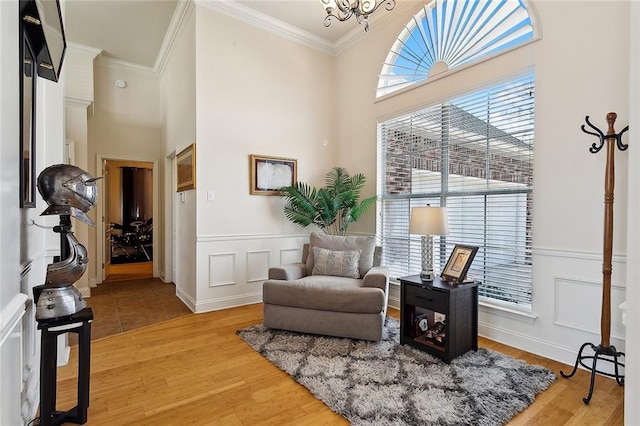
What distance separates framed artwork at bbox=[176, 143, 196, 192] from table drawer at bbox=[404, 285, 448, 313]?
100 inches

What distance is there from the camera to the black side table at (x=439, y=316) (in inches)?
93.5

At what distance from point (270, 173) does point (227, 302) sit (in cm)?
165

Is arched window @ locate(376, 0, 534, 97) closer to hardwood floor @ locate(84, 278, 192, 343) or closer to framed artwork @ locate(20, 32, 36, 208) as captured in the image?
framed artwork @ locate(20, 32, 36, 208)

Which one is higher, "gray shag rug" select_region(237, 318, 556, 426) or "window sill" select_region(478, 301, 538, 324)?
"window sill" select_region(478, 301, 538, 324)

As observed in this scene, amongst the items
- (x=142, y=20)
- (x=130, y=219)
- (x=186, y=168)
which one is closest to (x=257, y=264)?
(x=186, y=168)

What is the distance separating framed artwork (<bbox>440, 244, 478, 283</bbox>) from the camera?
2.53 m

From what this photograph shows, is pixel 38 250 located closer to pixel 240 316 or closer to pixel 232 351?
pixel 232 351

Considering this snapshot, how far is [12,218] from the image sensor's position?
112 centimetres

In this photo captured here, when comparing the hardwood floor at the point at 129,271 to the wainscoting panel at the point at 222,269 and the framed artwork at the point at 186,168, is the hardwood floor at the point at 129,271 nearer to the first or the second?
the framed artwork at the point at 186,168

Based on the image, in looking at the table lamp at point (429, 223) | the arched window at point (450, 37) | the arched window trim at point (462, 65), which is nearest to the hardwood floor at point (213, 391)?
the table lamp at point (429, 223)

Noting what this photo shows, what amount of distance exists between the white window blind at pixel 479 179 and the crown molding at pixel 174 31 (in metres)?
2.77

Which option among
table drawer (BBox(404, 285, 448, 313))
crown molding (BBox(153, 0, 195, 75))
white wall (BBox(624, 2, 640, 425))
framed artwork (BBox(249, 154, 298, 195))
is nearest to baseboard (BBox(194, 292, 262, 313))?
framed artwork (BBox(249, 154, 298, 195))

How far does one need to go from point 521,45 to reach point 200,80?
314 cm

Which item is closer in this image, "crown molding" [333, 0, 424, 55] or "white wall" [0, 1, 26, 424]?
"white wall" [0, 1, 26, 424]
